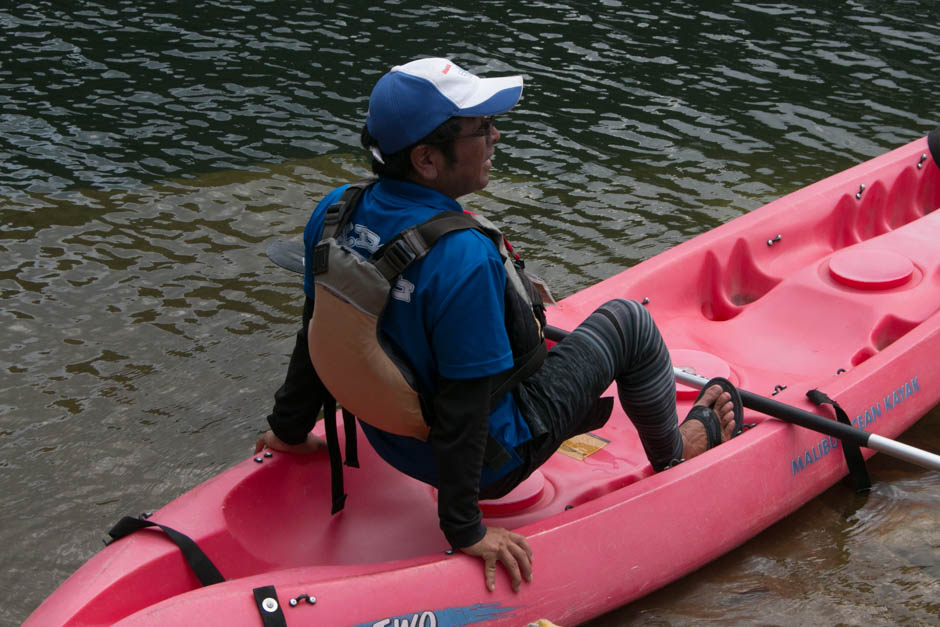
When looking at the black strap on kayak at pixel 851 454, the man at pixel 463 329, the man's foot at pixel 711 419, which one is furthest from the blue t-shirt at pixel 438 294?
the black strap on kayak at pixel 851 454

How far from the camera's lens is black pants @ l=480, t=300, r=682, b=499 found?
273 centimetres

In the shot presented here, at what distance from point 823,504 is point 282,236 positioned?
11.7ft

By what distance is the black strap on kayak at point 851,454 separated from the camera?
3521mm

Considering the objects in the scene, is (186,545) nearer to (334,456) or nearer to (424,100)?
(334,456)

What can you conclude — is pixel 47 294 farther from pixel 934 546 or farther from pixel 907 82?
pixel 907 82

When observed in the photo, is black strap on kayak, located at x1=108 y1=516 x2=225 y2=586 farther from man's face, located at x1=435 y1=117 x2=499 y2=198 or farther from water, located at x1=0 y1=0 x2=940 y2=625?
man's face, located at x1=435 y1=117 x2=499 y2=198

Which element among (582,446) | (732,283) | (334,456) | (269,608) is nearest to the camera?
(269,608)

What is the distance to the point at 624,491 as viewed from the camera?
3.08 m

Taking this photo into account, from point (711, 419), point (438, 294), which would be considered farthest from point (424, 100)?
point (711, 419)

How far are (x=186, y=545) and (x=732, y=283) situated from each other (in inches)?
118

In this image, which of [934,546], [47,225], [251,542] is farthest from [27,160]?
[934,546]

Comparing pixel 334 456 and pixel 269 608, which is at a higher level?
pixel 334 456

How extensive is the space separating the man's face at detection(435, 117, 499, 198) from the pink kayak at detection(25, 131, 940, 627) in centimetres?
100

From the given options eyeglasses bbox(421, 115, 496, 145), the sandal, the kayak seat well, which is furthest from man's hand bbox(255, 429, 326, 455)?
the kayak seat well
